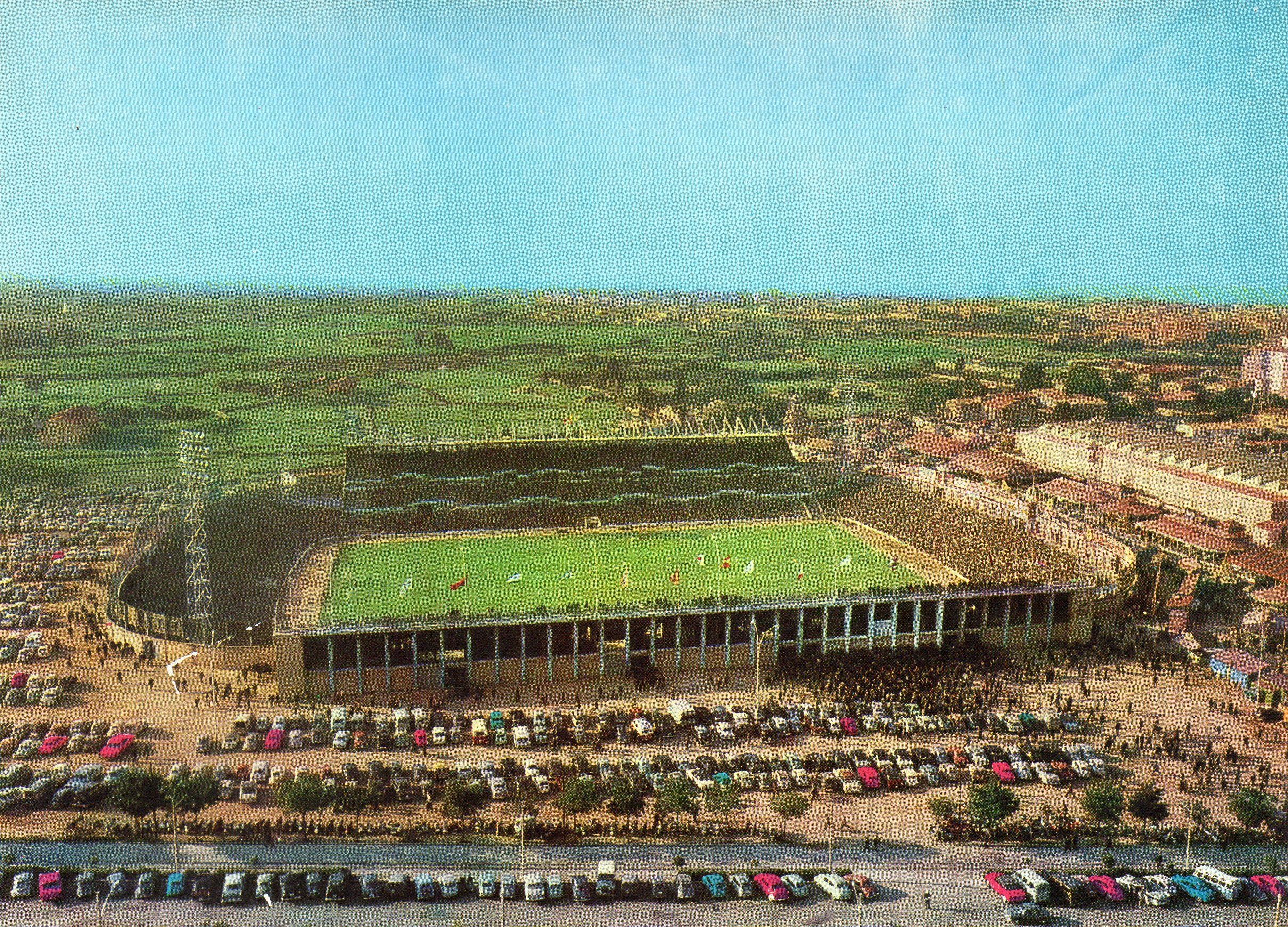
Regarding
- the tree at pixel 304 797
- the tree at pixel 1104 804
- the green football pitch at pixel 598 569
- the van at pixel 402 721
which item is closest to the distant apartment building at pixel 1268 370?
the green football pitch at pixel 598 569

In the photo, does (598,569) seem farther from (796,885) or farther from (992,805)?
(796,885)

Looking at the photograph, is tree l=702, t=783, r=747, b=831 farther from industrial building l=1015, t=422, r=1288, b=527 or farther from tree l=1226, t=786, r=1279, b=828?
industrial building l=1015, t=422, r=1288, b=527

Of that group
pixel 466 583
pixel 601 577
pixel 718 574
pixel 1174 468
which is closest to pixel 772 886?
pixel 466 583

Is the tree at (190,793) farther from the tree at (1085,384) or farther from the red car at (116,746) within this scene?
the tree at (1085,384)

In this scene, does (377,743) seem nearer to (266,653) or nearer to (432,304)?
(266,653)

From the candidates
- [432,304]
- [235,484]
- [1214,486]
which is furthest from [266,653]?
[1214,486]

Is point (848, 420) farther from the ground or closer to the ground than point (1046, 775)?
farther from the ground

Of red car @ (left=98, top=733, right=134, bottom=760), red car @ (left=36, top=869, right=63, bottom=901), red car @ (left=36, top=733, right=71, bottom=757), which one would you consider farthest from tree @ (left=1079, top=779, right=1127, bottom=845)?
red car @ (left=36, top=733, right=71, bottom=757)
